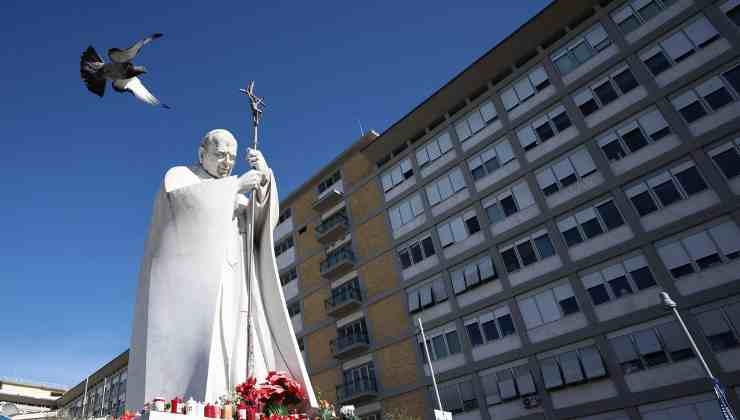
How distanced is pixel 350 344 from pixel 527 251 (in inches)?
530

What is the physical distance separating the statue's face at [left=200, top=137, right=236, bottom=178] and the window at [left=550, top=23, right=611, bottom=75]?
25.3 meters

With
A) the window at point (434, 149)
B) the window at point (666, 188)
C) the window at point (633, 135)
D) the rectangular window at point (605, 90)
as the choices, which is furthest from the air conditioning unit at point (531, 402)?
the window at point (434, 149)

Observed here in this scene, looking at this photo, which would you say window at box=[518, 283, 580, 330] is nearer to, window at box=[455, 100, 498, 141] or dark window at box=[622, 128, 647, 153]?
dark window at box=[622, 128, 647, 153]

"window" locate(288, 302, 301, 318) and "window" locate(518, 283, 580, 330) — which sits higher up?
"window" locate(288, 302, 301, 318)

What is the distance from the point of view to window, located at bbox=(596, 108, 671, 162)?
2473cm

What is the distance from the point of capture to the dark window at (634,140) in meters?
25.1

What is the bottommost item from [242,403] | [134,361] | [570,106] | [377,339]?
[242,403]

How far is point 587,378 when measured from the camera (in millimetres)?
23625

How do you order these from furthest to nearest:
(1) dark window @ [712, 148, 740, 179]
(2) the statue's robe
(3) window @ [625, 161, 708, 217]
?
(3) window @ [625, 161, 708, 217], (1) dark window @ [712, 148, 740, 179], (2) the statue's robe

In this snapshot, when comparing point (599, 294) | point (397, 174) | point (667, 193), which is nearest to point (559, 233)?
point (599, 294)

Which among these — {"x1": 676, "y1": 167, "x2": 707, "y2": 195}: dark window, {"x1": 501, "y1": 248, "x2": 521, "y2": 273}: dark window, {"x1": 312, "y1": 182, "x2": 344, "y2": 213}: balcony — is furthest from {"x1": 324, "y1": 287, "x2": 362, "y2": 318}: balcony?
{"x1": 676, "y1": 167, "x2": 707, "y2": 195}: dark window

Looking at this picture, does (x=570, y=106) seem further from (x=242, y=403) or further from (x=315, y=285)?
(x=242, y=403)

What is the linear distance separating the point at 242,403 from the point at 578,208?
2404cm

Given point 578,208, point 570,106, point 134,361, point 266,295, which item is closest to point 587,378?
point 578,208
